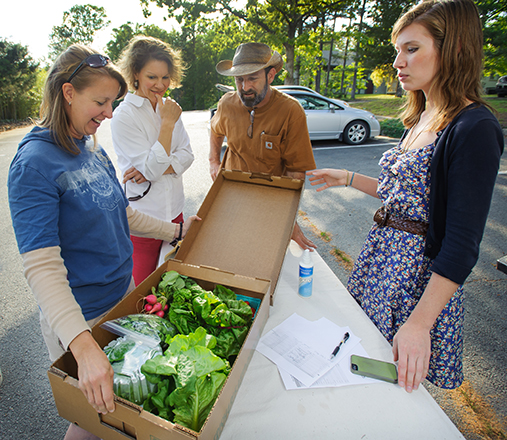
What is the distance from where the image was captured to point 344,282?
320 cm

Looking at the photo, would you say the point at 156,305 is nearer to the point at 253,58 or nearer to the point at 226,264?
A: the point at 226,264

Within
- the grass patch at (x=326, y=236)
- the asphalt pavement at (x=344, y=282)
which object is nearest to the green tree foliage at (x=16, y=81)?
the asphalt pavement at (x=344, y=282)

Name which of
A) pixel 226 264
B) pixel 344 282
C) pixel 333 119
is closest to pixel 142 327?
pixel 226 264

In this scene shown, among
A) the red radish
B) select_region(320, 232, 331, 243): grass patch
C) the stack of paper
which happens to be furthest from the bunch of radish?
select_region(320, 232, 331, 243): grass patch

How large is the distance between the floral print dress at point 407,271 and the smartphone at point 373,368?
269 mm

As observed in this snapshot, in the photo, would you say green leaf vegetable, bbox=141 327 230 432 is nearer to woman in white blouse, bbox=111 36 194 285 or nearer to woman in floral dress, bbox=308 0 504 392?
woman in floral dress, bbox=308 0 504 392

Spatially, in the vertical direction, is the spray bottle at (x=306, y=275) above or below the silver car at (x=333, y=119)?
below

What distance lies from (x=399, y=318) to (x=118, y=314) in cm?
119

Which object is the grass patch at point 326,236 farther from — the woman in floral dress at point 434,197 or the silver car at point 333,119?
the silver car at point 333,119

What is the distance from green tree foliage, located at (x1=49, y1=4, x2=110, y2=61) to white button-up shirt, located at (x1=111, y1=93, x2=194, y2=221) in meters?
54.7

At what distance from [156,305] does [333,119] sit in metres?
8.39

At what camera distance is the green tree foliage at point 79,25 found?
148ft

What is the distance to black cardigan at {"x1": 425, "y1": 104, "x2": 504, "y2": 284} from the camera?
0.96 meters

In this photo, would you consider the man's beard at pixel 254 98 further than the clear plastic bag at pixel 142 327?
Yes
